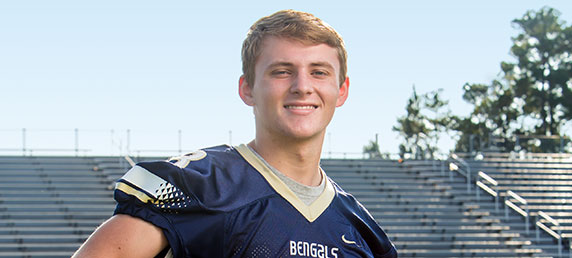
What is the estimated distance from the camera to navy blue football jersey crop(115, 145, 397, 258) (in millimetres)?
1841

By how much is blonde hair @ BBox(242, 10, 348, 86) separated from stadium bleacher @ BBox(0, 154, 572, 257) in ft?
40.1

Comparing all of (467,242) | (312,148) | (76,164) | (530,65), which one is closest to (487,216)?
(467,242)

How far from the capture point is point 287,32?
6.68ft

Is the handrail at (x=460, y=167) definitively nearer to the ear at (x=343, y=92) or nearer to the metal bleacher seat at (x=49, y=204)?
the metal bleacher seat at (x=49, y=204)

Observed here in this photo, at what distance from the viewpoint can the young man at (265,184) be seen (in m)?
1.82

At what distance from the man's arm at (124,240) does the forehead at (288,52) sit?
0.52 meters

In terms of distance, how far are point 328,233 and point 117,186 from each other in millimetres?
563

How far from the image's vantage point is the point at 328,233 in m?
2.09

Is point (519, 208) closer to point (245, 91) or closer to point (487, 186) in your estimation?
point (487, 186)

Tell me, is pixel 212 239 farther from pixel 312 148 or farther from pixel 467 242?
pixel 467 242

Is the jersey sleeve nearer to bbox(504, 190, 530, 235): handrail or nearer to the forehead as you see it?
the forehead

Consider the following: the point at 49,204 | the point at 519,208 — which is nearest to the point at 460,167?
the point at 519,208

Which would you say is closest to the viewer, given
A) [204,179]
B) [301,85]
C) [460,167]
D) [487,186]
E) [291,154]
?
[204,179]

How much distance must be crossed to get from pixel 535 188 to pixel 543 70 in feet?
48.5
